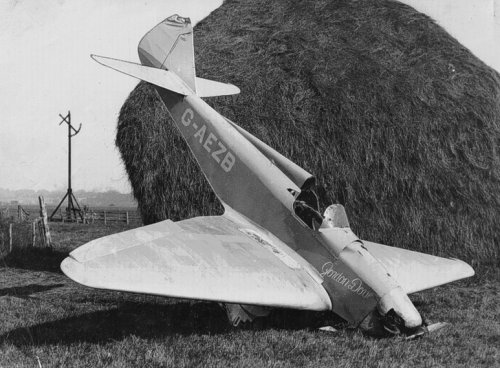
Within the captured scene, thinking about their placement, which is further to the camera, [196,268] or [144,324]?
[144,324]

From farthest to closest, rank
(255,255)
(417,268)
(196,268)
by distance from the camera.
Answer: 1. (417,268)
2. (255,255)
3. (196,268)

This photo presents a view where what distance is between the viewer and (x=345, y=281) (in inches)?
190

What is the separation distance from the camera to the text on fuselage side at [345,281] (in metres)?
4.69

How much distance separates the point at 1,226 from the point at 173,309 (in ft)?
24.0

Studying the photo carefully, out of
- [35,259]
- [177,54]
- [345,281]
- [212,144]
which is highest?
[177,54]

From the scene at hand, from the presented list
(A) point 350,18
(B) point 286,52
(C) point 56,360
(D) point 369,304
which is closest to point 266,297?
(D) point 369,304

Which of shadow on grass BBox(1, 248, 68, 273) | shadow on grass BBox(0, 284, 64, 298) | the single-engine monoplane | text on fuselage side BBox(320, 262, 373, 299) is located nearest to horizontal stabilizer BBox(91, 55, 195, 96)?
the single-engine monoplane

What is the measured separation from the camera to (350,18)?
9188mm

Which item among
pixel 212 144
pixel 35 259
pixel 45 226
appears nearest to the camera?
pixel 212 144

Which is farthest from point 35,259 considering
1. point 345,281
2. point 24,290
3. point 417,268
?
point 417,268

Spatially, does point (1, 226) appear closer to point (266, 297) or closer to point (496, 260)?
point (266, 297)

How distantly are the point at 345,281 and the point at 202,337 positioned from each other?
1530 millimetres

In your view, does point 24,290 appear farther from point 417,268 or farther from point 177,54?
point 417,268

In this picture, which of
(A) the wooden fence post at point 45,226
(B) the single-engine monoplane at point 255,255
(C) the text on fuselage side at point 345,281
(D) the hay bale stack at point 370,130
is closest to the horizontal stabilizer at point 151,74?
(B) the single-engine monoplane at point 255,255
